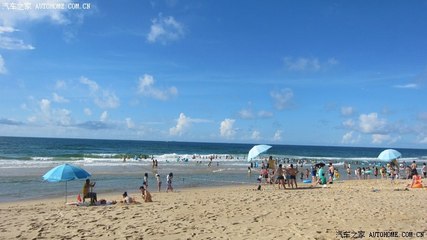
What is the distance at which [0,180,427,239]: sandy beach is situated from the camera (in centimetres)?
916

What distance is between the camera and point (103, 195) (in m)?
19.3

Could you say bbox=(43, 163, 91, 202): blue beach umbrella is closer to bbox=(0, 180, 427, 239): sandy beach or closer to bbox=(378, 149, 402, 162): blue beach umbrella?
bbox=(0, 180, 427, 239): sandy beach

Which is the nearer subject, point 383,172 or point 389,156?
point 389,156

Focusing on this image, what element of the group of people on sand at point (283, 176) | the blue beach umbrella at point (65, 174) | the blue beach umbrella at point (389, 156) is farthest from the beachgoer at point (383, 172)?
the blue beach umbrella at point (65, 174)

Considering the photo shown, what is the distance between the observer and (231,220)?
35.2ft

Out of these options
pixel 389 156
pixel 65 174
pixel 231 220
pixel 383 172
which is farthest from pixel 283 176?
pixel 383 172

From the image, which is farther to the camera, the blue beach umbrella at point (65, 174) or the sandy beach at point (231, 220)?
the blue beach umbrella at point (65, 174)

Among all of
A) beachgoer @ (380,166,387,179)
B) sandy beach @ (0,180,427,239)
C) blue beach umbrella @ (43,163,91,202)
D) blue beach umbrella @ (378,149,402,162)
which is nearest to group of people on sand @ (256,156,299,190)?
sandy beach @ (0,180,427,239)

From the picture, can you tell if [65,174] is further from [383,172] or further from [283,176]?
[383,172]

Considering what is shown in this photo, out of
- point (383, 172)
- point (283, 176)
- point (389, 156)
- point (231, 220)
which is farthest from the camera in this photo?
point (383, 172)

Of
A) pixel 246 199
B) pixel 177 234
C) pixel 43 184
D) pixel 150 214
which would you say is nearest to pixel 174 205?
pixel 150 214

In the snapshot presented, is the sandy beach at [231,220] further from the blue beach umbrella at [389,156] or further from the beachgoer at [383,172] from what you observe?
the beachgoer at [383,172]

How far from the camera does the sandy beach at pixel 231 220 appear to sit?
30.0ft

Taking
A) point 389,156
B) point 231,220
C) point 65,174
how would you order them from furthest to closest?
point 389,156 → point 65,174 → point 231,220
